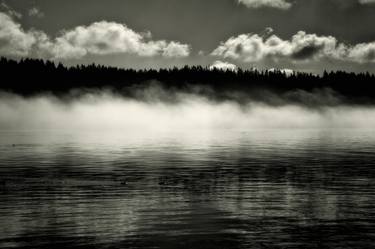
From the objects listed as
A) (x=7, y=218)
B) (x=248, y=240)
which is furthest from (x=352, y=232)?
(x=7, y=218)

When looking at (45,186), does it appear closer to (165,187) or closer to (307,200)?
(165,187)

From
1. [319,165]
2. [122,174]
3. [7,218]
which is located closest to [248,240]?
[7,218]

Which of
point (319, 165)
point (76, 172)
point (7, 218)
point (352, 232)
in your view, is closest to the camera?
point (352, 232)

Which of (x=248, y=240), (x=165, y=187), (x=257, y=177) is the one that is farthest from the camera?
(x=257, y=177)

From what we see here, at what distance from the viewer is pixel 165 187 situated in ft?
138

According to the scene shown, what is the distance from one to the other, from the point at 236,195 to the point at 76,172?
22207 mm

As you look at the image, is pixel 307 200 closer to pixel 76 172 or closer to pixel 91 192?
pixel 91 192

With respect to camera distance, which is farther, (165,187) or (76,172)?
(76,172)

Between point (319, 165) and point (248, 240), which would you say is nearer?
point (248, 240)

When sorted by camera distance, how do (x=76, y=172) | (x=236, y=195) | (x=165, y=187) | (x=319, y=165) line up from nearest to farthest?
(x=236, y=195)
(x=165, y=187)
(x=76, y=172)
(x=319, y=165)

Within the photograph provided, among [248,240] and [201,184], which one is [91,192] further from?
[248,240]

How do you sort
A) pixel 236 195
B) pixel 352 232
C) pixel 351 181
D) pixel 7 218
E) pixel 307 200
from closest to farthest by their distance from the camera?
pixel 352 232
pixel 7 218
pixel 307 200
pixel 236 195
pixel 351 181

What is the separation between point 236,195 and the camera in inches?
1479

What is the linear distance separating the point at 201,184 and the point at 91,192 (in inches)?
378
